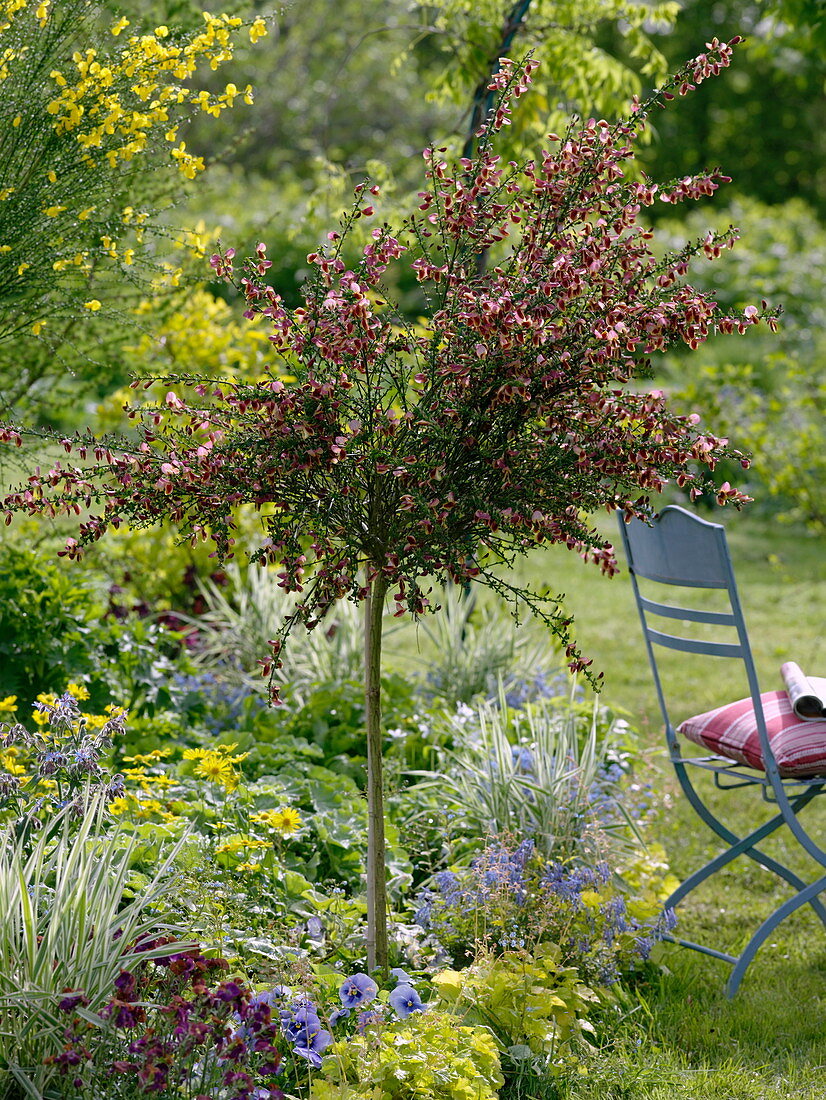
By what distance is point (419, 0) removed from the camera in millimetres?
4340

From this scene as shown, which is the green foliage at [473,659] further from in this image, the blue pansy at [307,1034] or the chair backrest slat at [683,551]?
the blue pansy at [307,1034]

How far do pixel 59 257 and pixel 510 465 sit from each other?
1.87 meters

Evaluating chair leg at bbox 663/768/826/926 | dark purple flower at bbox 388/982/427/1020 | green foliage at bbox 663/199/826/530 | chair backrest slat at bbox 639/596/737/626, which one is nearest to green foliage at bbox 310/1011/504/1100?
dark purple flower at bbox 388/982/427/1020

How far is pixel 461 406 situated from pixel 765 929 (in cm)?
154

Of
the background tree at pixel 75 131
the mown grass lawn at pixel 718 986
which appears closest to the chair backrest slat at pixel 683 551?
the mown grass lawn at pixel 718 986

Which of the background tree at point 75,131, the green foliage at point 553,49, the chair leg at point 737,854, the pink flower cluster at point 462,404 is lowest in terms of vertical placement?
the chair leg at point 737,854

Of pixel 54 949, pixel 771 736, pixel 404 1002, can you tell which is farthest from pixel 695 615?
pixel 54 949

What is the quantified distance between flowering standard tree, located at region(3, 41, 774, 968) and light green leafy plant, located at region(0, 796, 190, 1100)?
0.53 meters

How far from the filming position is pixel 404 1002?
7.39 feet

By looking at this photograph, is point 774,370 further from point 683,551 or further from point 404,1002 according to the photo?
point 404,1002

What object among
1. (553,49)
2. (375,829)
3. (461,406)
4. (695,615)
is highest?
(553,49)

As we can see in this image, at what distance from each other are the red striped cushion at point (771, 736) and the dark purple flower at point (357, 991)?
1.17m

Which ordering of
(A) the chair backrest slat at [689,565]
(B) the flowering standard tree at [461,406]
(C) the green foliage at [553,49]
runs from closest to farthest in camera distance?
(B) the flowering standard tree at [461,406], (A) the chair backrest slat at [689,565], (C) the green foliage at [553,49]

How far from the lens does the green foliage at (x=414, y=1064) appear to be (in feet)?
6.77
